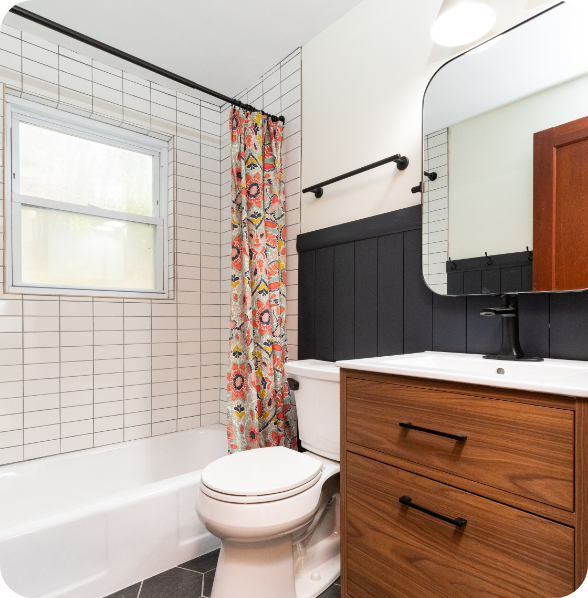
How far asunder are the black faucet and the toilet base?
0.92m

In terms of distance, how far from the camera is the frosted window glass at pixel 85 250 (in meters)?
2.00

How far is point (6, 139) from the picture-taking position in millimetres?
1882

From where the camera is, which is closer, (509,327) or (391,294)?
(509,327)

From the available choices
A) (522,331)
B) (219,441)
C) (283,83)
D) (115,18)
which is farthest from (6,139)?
(522,331)

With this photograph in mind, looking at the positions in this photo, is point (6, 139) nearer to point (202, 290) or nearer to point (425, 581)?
point (202, 290)

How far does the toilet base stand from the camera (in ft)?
4.12

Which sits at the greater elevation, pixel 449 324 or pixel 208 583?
pixel 449 324

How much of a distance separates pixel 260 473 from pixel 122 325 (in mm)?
1284

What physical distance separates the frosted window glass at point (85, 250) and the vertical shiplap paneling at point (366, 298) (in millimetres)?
1312

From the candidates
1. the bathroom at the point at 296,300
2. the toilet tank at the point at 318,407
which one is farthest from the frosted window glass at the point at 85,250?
the toilet tank at the point at 318,407

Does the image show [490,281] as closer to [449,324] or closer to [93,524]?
[449,324]

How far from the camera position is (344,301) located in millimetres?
1838

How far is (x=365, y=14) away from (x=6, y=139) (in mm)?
1750

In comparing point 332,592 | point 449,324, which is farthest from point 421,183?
point 332,592
